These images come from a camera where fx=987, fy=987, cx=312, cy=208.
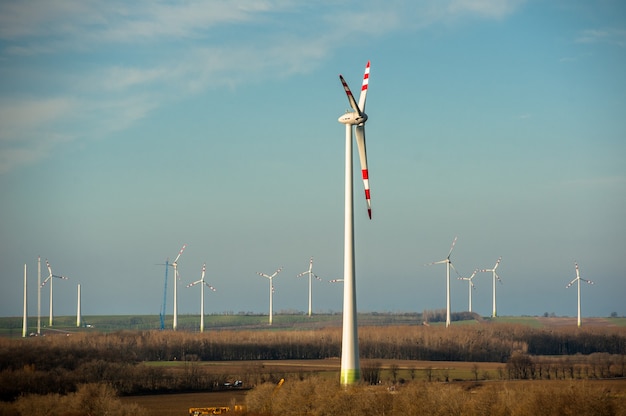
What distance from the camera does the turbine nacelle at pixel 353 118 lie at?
77.3 meters

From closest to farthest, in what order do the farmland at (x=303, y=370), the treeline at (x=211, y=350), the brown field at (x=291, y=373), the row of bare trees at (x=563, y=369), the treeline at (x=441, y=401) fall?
the treeline at (x=441, y=401)
the farmland at (x=303, y=370)
the brown field at (x=291, y=373)
the treeline at (x=211, y=350)
the row of bare trees at (x=563, y=369)

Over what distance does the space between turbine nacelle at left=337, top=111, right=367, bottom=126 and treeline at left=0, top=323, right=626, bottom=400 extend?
57.0 m

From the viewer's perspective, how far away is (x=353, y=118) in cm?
7738

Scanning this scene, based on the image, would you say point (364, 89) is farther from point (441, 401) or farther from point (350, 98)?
point (441, 401)

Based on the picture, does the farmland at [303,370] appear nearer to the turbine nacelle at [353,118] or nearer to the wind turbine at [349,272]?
the wind turbine at [349,272]

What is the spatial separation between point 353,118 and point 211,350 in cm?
11021

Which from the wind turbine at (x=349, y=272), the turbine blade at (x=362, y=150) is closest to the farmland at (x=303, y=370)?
the wind turbine at (x=349, y=272)

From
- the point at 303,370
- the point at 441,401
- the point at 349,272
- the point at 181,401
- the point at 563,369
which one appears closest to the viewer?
the point at 349,272

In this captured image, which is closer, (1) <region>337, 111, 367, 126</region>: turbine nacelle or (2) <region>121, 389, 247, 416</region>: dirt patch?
(1) <region>337, 111, 367, 126</region>: turbine nacelle

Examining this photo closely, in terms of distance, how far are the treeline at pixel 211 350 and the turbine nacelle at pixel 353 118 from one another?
57023mm

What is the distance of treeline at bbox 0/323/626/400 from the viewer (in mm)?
126188

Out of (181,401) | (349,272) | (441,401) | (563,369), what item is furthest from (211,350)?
(349,272)

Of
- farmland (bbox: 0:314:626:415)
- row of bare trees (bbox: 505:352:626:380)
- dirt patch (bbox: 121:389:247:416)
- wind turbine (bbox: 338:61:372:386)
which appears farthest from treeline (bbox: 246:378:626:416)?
row of bare trees (bbox: 505:352:626:380)

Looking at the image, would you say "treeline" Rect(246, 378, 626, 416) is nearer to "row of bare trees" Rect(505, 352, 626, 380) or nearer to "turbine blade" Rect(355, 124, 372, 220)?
"turbine blade" Rect(355, 124, 372, 220)
